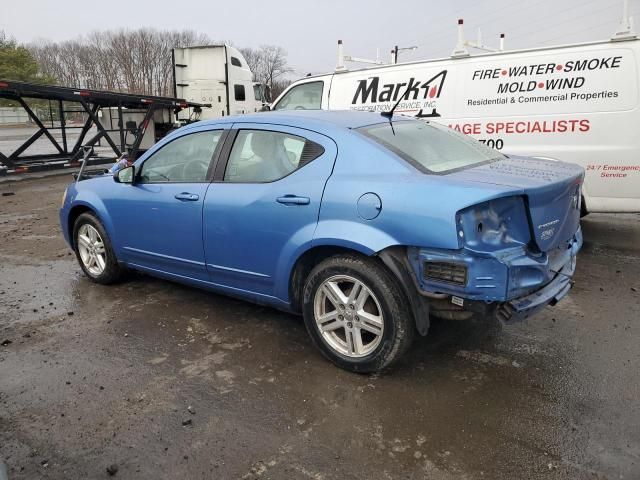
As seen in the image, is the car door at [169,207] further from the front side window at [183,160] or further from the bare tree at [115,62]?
Result: the bare tree at [115,62]

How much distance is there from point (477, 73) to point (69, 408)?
231 inches

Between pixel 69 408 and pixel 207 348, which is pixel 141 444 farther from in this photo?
pixel 207 348

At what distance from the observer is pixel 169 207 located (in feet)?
13.5

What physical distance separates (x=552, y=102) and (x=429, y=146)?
3174 mm

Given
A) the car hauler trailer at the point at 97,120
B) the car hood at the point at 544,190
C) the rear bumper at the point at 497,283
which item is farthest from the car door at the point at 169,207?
the car hauler trailer at the point at 97,120

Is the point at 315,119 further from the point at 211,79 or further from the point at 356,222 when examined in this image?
the point at 211,79

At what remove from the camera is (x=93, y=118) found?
13.5 metres

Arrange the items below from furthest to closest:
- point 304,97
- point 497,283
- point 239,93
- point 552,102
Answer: point 239,93, point 304,97, point 552,102, point 497,283

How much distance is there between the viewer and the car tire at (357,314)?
3.02 m

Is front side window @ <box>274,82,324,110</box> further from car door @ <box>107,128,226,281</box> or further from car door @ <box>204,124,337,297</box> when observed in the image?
car door @ <box>204,124,337,297</box>

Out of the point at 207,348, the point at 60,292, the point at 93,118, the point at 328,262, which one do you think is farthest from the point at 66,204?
the point at 93,118

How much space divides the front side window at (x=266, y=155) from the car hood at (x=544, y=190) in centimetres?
102

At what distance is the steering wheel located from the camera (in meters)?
4.02

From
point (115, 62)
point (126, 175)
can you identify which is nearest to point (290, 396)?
point (126, 175)
